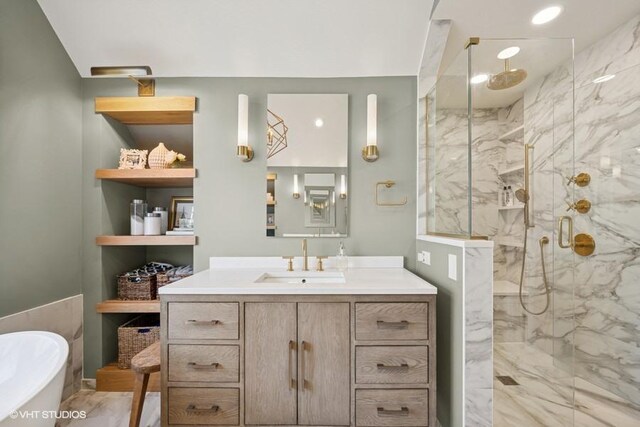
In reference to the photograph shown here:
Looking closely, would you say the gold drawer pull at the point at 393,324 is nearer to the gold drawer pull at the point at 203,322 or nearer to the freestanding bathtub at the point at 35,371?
the gold drawer pull at the point at 203,322

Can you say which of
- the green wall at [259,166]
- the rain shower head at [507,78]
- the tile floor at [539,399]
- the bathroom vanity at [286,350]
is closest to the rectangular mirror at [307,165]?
the green wall at [259,166]

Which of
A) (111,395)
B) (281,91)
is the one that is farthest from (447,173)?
(111,395)

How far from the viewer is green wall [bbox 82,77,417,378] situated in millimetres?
2188

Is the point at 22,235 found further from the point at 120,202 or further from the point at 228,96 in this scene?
the point at 228,96

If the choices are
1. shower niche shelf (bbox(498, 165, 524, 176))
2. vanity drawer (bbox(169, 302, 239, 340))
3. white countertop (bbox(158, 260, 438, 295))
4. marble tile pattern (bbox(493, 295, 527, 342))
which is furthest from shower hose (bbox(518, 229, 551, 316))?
vanity drawer (bbox(169, 302, 239, 340))

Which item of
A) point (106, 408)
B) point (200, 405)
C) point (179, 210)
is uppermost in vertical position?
point (179, 210)

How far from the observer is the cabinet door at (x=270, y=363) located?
1.51 m

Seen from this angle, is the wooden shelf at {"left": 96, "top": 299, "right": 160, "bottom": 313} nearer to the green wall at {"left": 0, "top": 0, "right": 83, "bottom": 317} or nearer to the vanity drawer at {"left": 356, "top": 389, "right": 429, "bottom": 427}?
the green wall at {"left": 0, "top": 0, "right": 83, "bottom": 317}

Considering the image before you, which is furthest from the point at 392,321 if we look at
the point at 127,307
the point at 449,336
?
the point at 127,307

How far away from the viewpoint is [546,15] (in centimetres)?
181

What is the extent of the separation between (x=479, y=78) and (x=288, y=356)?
1753 millimetres

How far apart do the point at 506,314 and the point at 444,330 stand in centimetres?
35

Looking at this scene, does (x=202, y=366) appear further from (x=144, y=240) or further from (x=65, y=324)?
(x=65, y=324)

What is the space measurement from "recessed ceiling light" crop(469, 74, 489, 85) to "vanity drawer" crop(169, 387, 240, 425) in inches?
79.1
